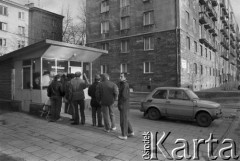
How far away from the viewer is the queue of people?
6.05 metres

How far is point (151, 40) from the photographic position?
2378 cm

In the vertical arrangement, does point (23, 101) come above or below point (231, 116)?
above

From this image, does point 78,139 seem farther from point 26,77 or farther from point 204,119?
point 26,77

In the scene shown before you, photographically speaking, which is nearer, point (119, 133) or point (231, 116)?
point (119, 133)

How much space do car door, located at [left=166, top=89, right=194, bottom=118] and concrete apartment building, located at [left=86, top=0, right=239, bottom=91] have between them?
13343mm

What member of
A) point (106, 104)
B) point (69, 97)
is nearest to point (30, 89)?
point (69, 97)

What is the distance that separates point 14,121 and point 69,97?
283 centimetres

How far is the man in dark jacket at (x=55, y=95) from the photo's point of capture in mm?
8297

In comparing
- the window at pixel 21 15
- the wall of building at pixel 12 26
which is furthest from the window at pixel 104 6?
the window at pixel 21 15

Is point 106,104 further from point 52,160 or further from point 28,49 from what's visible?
point 28,49

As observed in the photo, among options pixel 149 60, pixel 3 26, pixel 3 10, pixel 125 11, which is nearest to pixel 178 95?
pixel 149 60

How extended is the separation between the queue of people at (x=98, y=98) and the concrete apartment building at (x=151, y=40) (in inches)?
607

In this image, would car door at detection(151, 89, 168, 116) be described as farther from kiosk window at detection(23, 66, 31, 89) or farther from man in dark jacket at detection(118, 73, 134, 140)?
kiosk window at detection(23, 66, 31, 89)

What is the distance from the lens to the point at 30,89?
10586mm
